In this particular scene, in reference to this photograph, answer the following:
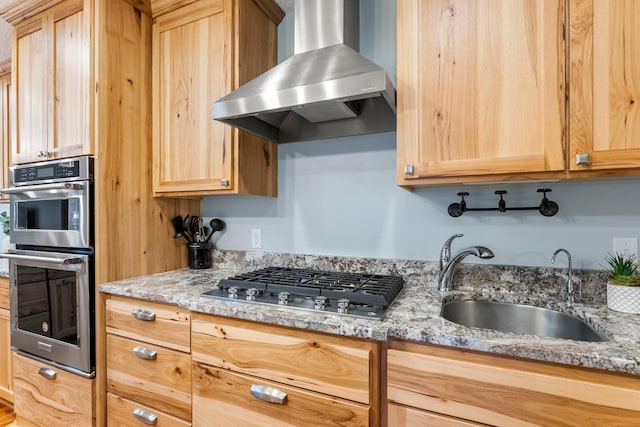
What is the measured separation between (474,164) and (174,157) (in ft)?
5.09

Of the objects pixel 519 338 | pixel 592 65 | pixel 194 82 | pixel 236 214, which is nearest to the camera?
pixel 519 338

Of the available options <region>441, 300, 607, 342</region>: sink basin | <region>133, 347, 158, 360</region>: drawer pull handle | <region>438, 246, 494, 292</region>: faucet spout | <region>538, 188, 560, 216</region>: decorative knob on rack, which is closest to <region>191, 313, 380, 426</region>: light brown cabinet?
<region>133, 347, 158, 360</region>: drawer pull handle

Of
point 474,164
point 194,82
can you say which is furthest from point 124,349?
point 474,164

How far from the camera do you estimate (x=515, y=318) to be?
1322mm

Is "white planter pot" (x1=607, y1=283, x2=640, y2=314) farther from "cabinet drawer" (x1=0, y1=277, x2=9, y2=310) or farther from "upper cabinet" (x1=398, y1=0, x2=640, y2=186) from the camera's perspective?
"cabinet drawer" (x1=0, y1=277, x2=9, y2=310)

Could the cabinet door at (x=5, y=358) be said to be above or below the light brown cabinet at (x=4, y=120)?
below

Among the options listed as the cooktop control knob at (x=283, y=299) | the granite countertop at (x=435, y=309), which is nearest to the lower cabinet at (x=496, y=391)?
the granite countertop at (x=435, y=309)

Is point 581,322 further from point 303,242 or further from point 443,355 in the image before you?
point 303,242

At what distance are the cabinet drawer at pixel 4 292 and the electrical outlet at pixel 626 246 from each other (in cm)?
343

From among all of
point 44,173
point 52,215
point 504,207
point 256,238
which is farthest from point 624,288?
point 44,173

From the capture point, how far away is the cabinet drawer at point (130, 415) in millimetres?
1401

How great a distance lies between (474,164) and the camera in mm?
1166

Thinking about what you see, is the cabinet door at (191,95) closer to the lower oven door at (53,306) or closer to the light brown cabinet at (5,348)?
the lower oven door at (53,306)

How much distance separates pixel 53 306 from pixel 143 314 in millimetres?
704
